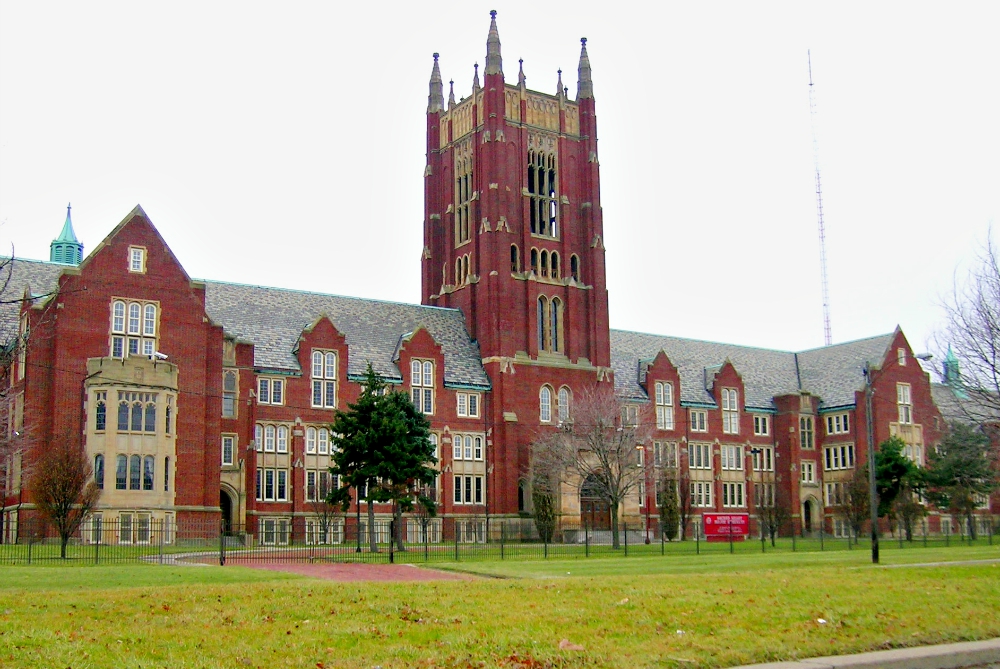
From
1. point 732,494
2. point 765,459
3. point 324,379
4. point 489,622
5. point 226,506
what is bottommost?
point 489,622

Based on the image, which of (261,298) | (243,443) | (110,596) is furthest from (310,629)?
(261,298)

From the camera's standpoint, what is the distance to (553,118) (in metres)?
82.8

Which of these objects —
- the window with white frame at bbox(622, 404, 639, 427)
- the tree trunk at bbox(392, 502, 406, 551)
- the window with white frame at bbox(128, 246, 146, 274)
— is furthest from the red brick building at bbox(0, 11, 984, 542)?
the tree trunk at bbox(392, 502, 406, 551)

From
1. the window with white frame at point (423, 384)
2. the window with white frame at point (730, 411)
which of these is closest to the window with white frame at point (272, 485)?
the window with white frame at point (423, 384)

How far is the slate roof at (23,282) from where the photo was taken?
191ft

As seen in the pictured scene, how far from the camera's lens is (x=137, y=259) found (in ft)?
189

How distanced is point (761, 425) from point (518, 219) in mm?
27402

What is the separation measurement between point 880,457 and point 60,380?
52778 mm

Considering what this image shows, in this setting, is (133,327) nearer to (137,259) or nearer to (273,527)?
(137,259)

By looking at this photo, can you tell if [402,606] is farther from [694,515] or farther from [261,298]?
[694,515]

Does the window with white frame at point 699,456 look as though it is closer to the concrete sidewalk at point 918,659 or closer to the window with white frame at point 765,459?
the window with white frame at point 765,459

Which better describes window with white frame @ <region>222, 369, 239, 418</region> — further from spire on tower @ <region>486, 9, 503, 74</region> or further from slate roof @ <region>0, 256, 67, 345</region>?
spire on tower @ <region>486, 9, 503, 74</region>

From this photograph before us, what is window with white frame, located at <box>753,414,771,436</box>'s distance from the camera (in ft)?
297

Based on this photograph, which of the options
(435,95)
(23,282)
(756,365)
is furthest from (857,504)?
(23,282)
